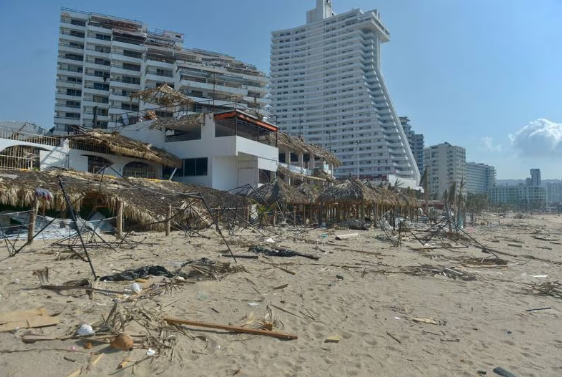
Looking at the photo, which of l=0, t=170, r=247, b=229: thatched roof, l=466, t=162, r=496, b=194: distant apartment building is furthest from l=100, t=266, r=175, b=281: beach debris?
l=466, t=162, r=496, b=194: distant apartment building

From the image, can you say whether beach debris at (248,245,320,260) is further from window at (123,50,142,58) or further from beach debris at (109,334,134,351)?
window at (123,50,142,58)

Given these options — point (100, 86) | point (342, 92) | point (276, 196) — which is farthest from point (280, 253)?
point (342, 92)

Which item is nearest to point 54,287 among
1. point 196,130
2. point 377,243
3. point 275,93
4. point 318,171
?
point 377,243

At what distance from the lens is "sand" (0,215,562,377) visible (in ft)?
13.7

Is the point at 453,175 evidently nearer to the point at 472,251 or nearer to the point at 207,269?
the point at 472,251

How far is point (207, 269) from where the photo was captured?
8.28 metres

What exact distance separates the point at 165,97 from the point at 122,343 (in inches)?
1144

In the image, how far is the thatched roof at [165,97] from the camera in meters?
29.4

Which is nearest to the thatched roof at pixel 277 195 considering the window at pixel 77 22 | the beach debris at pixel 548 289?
the beach debris at pixel 548 289

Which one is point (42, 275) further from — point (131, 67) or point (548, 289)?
point (131, 67)

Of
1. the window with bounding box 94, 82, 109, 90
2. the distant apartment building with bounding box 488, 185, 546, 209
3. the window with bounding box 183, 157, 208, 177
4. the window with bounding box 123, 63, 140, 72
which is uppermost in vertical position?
the window with bounding box 123, 63, 140, 72

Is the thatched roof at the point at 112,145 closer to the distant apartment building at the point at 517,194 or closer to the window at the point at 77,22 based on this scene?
the window at the point at 77,22

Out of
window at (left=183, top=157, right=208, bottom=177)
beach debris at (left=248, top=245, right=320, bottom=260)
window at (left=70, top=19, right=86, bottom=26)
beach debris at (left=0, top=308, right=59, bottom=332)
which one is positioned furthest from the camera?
window at (left=70, top=19, right=86, bottom=26)

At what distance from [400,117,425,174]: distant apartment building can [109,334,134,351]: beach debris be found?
14504 cm
